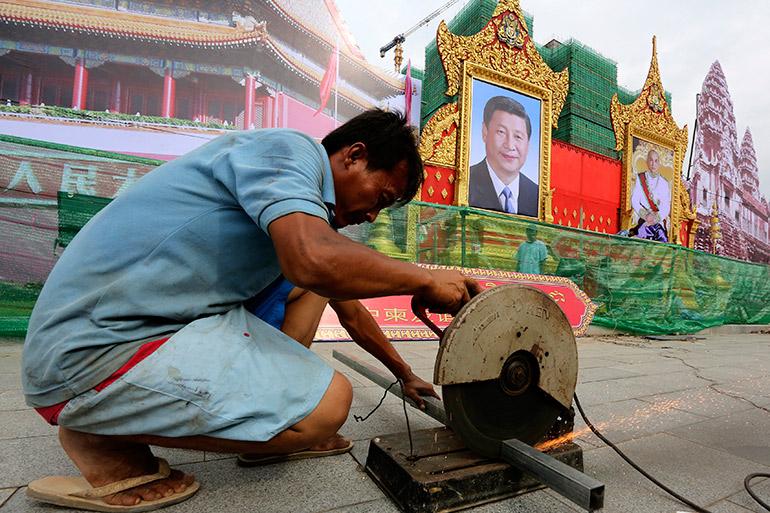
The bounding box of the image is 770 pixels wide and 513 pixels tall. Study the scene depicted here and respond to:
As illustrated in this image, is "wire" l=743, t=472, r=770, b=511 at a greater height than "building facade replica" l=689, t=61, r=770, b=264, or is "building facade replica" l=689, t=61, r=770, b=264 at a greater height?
"building facade replica" l=689, t=61, r=770, b=264

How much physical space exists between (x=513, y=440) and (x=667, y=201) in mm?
17334

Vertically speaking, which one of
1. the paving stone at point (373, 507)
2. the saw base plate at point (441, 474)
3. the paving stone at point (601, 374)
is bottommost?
the paving stone at point (601, 374)

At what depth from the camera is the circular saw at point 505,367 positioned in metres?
1.23

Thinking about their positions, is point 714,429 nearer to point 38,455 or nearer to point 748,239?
point 38,455

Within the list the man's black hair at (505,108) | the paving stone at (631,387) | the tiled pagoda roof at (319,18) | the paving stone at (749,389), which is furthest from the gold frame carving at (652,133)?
the paving stone at (631,387)

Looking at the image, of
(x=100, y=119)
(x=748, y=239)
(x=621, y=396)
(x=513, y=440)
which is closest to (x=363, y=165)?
(x=513, y=440)

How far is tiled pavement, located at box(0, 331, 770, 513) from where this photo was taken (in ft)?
3.94

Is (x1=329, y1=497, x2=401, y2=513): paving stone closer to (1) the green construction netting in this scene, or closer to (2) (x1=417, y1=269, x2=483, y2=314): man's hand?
(2) (x1=417, y1=269, x2=483, y2=314): man's hand

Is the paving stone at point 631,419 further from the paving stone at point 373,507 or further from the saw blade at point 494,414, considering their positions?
the paving stone at point 373,507

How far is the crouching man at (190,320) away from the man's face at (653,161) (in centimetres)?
1694

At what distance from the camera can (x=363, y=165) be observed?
1.34 metres

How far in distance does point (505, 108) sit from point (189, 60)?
29.7ft

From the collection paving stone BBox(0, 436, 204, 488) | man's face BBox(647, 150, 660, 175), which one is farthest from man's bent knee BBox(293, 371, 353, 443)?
man's face BBox(647, 150, 660, 175)

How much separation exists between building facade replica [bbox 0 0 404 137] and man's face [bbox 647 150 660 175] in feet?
32.9
